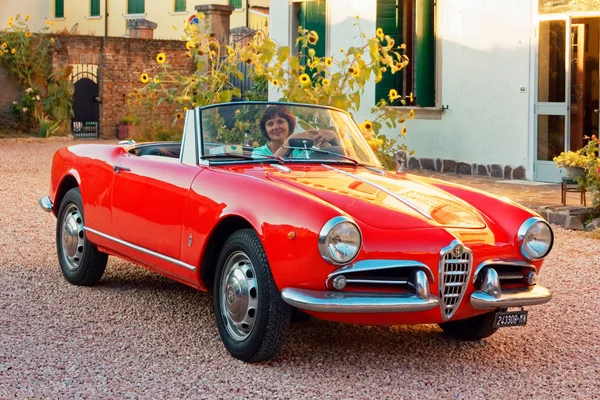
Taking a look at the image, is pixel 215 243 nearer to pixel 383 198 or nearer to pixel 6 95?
pixel 383 198

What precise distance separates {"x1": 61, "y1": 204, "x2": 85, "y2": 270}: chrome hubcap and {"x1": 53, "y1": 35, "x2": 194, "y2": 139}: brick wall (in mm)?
20685

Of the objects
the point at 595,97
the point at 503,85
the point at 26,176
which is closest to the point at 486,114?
the point at 503,85

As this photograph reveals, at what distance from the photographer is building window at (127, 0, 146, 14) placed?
40.2m

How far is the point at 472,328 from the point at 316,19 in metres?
12.1

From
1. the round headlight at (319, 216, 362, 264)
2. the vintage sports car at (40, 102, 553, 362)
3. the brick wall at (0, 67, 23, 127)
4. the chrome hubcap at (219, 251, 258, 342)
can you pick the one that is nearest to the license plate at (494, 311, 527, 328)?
the vintage sports car at (40, 102, 553, 362)

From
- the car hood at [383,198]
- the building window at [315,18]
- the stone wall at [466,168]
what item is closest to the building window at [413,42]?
the stone wall at [466,168]

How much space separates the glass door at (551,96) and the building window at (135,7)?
28.5 meters

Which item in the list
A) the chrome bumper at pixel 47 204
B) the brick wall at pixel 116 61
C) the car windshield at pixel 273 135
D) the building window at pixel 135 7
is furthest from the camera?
the building window at pixel 135 7

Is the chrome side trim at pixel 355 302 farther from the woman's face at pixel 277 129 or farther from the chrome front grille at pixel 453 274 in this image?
the woman's face at pixel 277 129

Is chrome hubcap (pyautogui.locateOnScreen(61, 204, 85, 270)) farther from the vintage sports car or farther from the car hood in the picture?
the car hood

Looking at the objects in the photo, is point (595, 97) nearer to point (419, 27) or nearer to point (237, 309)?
point (419, 27)

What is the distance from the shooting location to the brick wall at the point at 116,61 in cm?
2738

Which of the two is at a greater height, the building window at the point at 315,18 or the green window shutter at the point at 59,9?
the green window shutter at the point at 59,9

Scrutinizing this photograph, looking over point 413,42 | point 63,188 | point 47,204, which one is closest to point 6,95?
point 413,42
